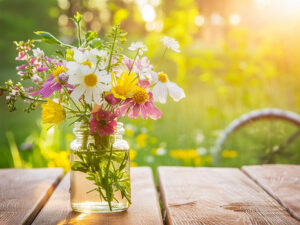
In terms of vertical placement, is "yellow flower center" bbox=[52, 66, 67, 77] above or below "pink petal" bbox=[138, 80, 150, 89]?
above

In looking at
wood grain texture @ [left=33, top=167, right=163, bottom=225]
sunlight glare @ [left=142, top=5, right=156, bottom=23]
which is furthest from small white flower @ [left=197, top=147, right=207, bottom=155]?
wood grain texture @ [left=33, top=167, right=163, bottom=225]

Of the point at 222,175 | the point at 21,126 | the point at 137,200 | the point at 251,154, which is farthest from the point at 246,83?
the point at 21,126

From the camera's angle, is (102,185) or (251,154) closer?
(102,185)

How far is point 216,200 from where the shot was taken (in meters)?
1.10

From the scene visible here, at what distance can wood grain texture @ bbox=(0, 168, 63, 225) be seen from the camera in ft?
3.21

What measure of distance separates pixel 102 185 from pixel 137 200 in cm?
20

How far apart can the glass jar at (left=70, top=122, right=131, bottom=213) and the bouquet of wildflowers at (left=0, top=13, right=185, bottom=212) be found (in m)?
0.01

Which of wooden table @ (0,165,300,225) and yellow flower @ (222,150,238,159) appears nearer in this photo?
wooden table @ (0,165,300,225)

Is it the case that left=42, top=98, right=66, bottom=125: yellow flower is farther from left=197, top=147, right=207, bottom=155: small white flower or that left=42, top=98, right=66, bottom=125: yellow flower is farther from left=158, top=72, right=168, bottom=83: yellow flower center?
left=197, top=147, right=207, bottom=155: small white flower

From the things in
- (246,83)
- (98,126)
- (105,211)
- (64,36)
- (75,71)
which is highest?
(64,36)

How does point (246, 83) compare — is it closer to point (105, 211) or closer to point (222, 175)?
point (222, 175)

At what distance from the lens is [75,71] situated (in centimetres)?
84

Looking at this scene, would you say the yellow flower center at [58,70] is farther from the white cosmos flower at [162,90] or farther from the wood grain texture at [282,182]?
the wood grain texture at [282,182]

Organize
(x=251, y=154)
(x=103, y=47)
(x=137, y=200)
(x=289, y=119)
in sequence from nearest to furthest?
1. (x=103, y=47)
2. (x=137, y=200)
3. (x=289, y=119)
4. (x=251, y=154)
